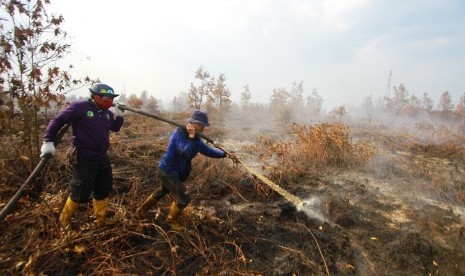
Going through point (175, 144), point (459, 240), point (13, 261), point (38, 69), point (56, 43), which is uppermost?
point (56, 43)

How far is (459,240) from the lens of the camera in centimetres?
443

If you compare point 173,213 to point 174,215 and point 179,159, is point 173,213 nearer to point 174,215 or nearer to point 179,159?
point 174,215

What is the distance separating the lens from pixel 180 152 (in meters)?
3.89

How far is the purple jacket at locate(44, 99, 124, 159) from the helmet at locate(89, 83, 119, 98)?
5.0 inches

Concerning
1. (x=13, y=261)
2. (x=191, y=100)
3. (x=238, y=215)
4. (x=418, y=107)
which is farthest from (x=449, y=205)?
(x=418, y=107)

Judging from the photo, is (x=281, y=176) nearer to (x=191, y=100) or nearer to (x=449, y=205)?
(x=449, y=205)

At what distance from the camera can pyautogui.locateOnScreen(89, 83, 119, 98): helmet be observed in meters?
3.74

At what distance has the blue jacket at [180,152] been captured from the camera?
12.8 feet

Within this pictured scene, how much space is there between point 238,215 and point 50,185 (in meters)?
3.30

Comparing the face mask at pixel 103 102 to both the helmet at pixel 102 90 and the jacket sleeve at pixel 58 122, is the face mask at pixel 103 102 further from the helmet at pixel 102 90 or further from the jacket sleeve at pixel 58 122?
the jacket sleeve at pixel 58 122

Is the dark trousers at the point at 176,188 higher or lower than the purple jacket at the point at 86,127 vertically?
lower

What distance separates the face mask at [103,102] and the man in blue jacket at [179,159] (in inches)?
35.5

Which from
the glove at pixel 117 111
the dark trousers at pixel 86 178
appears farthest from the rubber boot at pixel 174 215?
the glove at pixel 117 111

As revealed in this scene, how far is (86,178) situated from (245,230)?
230cm
